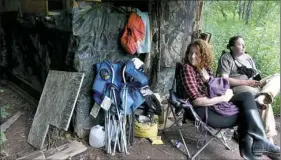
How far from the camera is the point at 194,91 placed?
2875 millimetres

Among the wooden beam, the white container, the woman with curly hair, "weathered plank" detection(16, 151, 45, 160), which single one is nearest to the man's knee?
the woman with curly hair

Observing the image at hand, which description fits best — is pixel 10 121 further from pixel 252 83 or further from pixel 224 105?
pixel 252 83

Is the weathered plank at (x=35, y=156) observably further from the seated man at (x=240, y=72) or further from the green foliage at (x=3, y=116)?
the seated man at (x=240, y=72)

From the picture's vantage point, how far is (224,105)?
2.90m

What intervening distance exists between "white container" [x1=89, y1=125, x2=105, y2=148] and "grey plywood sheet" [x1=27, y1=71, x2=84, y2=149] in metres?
0.33

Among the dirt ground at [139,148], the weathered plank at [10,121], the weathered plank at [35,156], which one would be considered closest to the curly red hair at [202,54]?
the dirt ground at [139,148]

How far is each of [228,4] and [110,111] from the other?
248 inches

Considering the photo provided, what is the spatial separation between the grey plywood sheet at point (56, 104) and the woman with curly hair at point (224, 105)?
3.78 feet

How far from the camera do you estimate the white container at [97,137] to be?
123 inches

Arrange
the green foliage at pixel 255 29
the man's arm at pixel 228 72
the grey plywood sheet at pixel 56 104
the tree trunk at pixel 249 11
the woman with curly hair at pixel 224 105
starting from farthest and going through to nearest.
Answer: the tree trunk at pixel 249 11 → the green foliage at pixel 255 29 → the man's arm at pixel 228 72 → the grey plywood sheet at pixel 56 104 → the woman with curly hair at pixel 224 105

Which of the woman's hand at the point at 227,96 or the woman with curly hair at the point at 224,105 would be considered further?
the woman's hand at the point at 227,96

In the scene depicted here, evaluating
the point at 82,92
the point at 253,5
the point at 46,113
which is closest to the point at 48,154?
the point at 46,113

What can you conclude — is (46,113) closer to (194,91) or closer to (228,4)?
(194,91)

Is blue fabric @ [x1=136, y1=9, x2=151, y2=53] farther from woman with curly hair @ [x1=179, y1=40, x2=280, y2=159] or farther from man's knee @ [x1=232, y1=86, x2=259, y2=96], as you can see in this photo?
man's knee @ [x1=232, y1=86, x2=259, y2=96]
